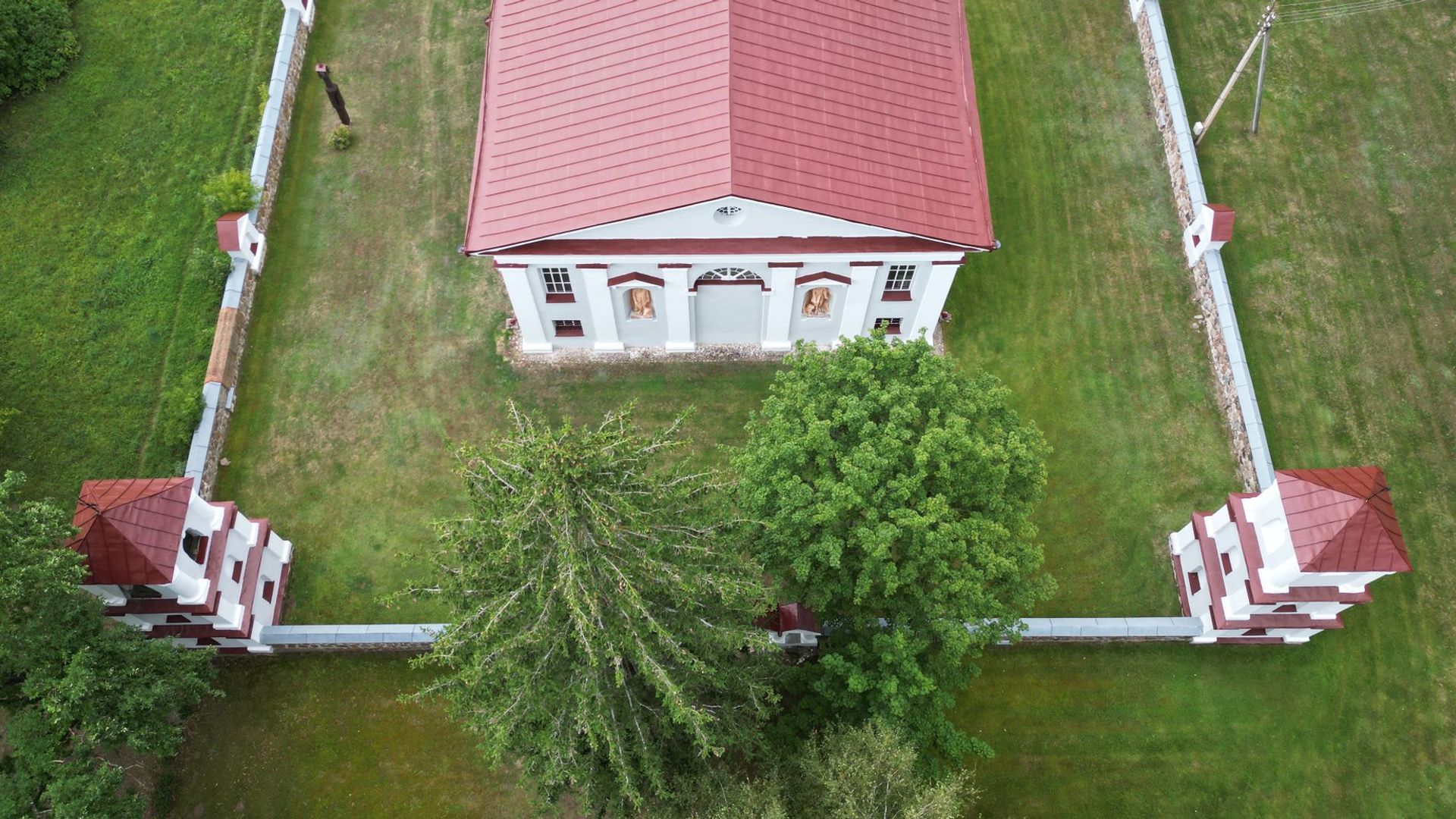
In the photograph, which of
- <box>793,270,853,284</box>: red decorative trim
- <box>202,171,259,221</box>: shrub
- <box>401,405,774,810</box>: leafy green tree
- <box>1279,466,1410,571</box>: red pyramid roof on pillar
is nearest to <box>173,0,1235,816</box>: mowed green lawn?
<box>202,171,259,221</box>: shrub

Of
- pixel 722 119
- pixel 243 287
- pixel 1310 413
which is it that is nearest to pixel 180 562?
pixel 243 287

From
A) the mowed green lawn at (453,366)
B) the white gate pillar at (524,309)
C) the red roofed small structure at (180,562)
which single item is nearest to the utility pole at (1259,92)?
the mowed green lawn at (453,366)

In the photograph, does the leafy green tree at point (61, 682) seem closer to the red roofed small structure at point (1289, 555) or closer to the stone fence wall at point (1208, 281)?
the red roofed small structure at point (1289, 555)

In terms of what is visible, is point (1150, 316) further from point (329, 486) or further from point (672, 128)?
point (329, 486)

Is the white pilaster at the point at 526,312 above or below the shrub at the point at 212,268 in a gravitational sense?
below

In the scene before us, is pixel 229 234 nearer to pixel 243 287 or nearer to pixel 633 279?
pixel 243 287

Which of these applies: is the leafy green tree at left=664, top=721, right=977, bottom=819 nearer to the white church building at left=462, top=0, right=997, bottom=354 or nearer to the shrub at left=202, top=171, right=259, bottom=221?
the white church building at left=462, top=0, right=997, bottom=354
